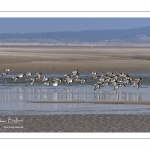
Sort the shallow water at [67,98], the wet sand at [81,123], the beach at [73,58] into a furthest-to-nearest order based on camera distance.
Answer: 1. the beach at [73,58]
2. the shallow water at [67,98]
3. the wet sand at [81,123]

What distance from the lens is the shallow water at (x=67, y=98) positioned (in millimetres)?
15031

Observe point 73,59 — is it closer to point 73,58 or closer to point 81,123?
point 73,58

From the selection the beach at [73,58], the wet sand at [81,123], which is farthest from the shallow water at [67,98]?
the beach at [73,58]

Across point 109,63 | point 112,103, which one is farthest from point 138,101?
point 109,63

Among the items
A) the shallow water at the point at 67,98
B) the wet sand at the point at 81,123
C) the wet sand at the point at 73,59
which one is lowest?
the wet sand at the point at 81,123

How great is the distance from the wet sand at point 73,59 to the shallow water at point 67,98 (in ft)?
15.5

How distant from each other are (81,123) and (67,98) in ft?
11.0

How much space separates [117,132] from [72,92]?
18.5 ft

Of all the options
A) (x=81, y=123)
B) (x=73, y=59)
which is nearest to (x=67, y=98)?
(x=81, y=123)

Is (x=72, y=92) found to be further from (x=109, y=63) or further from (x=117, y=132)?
(x=109, y=63)

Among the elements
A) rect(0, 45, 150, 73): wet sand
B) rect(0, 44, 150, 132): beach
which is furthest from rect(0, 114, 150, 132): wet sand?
rect(0, 45, 150, 73): wet sand

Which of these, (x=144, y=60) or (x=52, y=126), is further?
(x=144, y=60)

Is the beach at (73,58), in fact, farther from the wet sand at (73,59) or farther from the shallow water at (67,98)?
the shallow water at (67,98)
